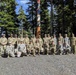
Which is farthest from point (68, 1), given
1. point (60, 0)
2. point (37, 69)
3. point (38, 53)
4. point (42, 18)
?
point (37, 69)

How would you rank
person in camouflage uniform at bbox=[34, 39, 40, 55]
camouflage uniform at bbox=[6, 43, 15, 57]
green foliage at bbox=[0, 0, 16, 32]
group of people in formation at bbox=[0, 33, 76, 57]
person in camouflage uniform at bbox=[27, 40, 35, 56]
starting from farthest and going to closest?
green foliage at bbox=[0, 0, 16, 32], person in camouflage uniform at bbox=[34, 39, 40, 55], person in camouflage uniform at bbox=[27, 40, 35, 56], group of people in formation at bbox=[0, 33, 76, 57], camouflage uniform at bbox=[6, 43, 15, 57]

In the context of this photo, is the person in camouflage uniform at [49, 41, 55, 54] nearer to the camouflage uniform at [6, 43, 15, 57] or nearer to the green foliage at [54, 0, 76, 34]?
the camouflage uniform at [6, 43, 15, 57]

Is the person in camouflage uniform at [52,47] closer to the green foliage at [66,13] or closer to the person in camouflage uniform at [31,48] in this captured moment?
the person in camouflage uniform at [31,48]

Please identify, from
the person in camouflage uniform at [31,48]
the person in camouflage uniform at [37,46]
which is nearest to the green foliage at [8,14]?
the person in camouflage uniform at [37,46]

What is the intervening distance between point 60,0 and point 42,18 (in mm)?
9401

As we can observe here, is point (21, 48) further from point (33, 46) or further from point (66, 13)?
point (66, 13)

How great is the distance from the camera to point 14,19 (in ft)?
196

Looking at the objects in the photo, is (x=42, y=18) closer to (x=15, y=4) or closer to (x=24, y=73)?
Result: (x=15, y=4)

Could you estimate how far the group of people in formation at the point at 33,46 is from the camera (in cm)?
2289

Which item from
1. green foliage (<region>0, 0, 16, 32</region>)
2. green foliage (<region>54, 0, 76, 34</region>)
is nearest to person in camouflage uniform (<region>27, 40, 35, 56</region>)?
green foliage (<region>54, 0, 76, 34</region>)

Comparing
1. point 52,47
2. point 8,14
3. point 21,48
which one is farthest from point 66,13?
point 21,48

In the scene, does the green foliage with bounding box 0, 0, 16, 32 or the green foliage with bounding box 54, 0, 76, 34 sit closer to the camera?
the green foliage with bounding box 54, 0, 76, 34

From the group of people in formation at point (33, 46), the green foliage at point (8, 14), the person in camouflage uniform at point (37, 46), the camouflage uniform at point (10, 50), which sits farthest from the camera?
the green foliage at point (8, 14)

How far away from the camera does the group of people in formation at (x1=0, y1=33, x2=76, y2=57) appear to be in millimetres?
22892
